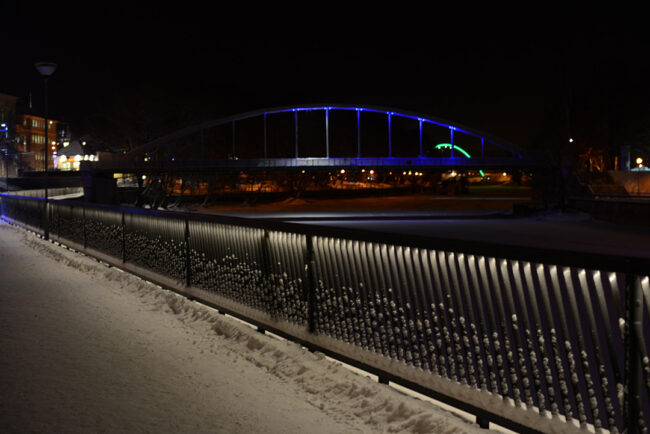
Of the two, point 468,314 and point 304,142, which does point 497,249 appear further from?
point 304,142

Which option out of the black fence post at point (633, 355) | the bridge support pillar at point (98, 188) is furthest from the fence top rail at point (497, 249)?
the bridge support pillar at point (98, 188)

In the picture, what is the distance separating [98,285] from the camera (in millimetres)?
13258

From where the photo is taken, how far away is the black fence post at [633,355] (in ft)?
13.4

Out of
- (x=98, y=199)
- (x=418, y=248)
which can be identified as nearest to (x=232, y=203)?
(x=98, y=199)

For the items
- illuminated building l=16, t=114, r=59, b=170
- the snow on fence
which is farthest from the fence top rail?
illuminated building l=16, t=114, r=59, b=170

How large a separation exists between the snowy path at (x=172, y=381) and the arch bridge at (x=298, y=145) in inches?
2629

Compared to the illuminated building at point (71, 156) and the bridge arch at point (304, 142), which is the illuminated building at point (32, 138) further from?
the bridge arch at point (304, 142)

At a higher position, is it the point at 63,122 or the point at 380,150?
the point at 63,122

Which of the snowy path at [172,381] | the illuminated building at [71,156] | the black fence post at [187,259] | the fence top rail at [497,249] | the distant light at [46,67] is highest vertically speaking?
→ the illuminated building at [71,156]

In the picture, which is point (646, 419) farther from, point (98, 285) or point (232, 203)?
point (232, 203)

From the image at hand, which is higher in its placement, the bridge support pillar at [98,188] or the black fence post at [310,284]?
the bridge support pillar at [98,188]

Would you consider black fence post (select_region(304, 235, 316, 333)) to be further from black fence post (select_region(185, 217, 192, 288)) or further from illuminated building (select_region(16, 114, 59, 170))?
illuminated building (select_region(16, 114, 59, 170))

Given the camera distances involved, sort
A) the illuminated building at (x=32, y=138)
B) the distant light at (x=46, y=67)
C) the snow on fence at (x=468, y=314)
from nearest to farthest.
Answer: the snow on fence at (x=468, y=314), the distant light at (x=46, y=67), the illuminated building at (x=32, y=138)

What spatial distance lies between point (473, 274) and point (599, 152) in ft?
309
